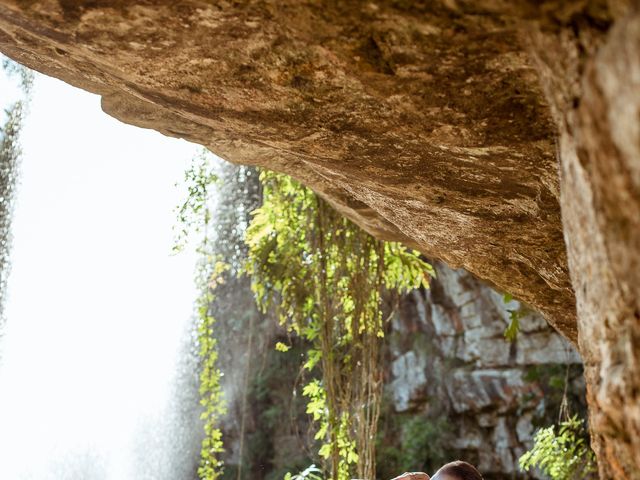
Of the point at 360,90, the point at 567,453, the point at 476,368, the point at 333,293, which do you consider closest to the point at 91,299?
the point at 333,293

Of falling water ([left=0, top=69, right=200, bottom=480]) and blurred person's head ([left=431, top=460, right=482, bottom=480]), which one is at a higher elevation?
falling water ([left=0, top=69, right=200, bottom=480])

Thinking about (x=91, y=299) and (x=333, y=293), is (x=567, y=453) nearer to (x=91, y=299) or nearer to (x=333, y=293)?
(x=333, y=293)

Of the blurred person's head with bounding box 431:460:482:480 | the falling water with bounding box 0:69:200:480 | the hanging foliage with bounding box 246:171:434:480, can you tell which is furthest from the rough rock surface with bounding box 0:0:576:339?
the falling water with bounding box 0:69:200:480

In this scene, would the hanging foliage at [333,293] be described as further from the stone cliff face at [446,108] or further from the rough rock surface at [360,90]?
the rough rock surface at [360,90]

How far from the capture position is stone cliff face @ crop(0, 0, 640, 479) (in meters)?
1.21

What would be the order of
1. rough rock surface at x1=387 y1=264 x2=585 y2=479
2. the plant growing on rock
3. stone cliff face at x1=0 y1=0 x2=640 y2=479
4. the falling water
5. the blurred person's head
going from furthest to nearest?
rough rock surface at x1=387 y1=264 x2=585 y2=479 < the falling water < the plant growing on rock < the blurred person's head < stone cliff face at x1=0 y1=0 x2=640 y2=479

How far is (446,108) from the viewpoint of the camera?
1943 mm

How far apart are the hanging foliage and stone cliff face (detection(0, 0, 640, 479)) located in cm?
165

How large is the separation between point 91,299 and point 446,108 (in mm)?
6821

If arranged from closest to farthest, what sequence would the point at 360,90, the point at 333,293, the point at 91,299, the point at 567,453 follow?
the point at 360,90
the point at 333,293
the point at 567,453
the point at 91,299

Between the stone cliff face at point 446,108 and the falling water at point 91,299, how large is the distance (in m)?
5.03

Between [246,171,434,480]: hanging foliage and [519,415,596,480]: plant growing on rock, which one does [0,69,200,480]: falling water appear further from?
[519,415,596,480]: plant growing on rock

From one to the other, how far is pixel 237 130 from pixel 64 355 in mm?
6097

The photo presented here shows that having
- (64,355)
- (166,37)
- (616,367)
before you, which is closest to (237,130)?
(166,37)
